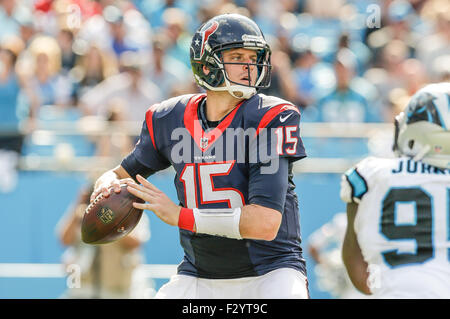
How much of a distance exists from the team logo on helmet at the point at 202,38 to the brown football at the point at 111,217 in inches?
33.4

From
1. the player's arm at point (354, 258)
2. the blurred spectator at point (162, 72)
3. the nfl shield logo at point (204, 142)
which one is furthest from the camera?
the blurred spectator at point (162, 72)

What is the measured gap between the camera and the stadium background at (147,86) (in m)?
7.55

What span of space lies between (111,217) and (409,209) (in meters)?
1.52

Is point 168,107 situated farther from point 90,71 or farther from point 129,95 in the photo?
point 90,71

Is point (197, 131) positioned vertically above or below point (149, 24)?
below

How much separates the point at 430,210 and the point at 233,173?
1.02 meters

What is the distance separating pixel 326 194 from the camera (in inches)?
296

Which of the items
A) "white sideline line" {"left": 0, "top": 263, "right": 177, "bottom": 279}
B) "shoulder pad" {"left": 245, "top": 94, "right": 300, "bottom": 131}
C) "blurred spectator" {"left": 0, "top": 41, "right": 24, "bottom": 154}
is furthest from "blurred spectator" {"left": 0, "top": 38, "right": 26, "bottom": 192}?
"shoulder pad" {"left": 245, "top": 94, "right": 300, "bottom": 131}

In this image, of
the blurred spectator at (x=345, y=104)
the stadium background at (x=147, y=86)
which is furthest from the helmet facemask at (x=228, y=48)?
the blurred spectator at (x=345, y=104)

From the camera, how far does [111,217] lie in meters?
4.04

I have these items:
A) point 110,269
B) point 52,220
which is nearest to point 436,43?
point 52,220

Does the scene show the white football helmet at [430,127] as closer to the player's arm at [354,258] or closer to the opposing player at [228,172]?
the player's arm at [354,258]
